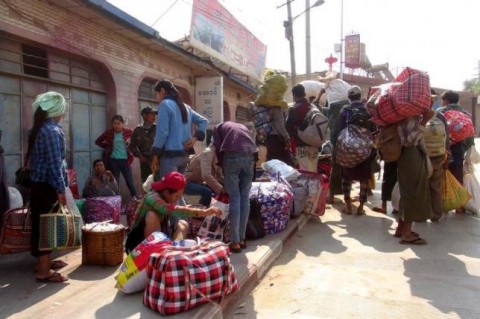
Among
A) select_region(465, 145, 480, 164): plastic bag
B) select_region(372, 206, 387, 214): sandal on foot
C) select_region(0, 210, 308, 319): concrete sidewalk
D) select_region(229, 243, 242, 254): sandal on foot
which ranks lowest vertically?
select_region(0, 210, 308, 319): concrete sidewalk

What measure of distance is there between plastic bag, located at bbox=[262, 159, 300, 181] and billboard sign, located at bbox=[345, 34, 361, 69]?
2753 centimetres

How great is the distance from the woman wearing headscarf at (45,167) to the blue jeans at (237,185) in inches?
60.6

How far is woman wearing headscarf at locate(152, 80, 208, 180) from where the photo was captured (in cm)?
416

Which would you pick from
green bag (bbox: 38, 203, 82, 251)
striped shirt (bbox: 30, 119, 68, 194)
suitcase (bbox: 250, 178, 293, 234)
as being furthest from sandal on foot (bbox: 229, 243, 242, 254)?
striped shirt (bbox: 30, 119, 68, 194)

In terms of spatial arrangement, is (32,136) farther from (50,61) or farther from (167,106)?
(50,61)

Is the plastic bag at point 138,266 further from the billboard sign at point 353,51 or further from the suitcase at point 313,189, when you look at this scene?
the billboard sign at point 353,51

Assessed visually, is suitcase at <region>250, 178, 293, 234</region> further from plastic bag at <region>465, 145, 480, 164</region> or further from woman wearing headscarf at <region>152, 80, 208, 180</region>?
plastic bag at <region>465, 145, 480, 164</region>

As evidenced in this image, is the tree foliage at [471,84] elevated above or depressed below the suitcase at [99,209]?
above

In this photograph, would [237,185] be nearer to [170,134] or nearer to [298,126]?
[170,134]

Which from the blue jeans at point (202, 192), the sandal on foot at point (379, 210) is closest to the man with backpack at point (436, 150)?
the sandal on foot at point (379, 210)

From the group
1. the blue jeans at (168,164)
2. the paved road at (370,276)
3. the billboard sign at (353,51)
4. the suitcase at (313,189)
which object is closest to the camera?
the paved road at (370,276)

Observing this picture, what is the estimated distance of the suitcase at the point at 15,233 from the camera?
3.74 meters

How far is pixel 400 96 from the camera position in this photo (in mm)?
4680

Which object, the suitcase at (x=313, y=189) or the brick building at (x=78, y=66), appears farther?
the suitcase at (x=313, y=189)
